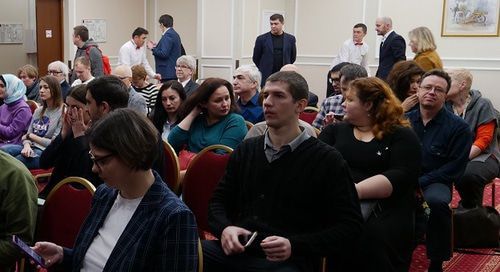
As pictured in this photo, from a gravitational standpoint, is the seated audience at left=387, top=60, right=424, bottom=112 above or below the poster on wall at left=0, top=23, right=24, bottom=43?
below

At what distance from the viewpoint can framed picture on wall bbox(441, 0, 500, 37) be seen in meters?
8.60

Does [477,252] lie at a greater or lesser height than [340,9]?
lesser

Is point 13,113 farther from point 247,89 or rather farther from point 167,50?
point 167,50

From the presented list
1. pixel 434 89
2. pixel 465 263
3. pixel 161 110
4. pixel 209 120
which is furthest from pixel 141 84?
pixel 465 263

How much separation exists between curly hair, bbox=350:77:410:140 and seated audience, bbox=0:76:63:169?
276 cm

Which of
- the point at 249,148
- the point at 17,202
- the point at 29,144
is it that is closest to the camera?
the point at 17,202

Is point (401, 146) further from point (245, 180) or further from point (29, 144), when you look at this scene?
point (29, 144)

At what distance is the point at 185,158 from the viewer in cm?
362

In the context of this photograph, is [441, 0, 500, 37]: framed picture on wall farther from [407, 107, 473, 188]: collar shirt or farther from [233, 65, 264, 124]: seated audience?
[407, 107, 473, 188]: collar shirt

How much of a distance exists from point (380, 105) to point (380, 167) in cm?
31

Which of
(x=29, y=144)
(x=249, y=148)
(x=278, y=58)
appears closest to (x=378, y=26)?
(x=278, y=58)

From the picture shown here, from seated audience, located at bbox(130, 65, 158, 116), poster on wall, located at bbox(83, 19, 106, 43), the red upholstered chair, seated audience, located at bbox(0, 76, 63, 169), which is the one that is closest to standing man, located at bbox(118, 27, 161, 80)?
poster on wall, located at bbox(83, 19, 106, 43)

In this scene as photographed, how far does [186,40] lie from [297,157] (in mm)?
8937

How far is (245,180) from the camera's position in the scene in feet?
7.67
